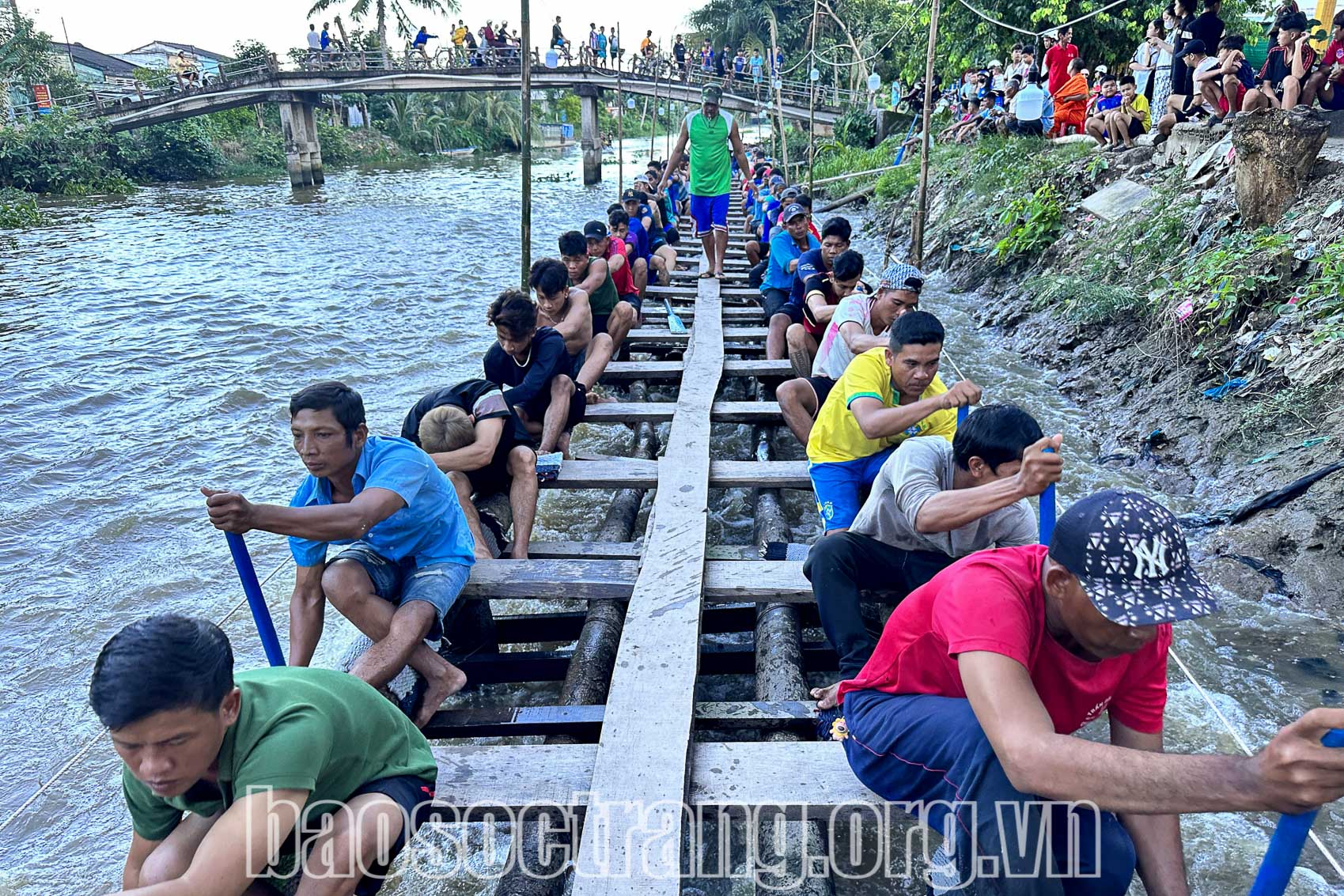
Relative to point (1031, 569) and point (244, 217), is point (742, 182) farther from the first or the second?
point (1031, 569)

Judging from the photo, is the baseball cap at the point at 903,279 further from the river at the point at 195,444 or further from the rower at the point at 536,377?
the rower at the point at 536,377

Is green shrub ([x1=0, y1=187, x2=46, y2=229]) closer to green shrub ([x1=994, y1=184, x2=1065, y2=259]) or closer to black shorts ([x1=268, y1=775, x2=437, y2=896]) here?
green shrub ([x1=994, y1=184, x2=1065, y2=259])

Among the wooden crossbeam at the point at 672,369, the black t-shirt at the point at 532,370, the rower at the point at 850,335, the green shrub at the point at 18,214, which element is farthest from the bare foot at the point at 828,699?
the green shrub at the point at 18,214

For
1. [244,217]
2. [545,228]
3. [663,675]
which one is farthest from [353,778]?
[244,217]

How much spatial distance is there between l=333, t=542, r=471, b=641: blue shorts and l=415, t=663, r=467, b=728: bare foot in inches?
6.3

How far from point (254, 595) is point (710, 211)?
23.1 feet

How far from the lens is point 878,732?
194 cm

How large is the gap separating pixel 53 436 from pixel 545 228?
38.6 ft

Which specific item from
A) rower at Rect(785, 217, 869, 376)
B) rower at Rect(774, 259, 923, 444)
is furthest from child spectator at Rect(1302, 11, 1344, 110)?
rower at Rect(774, 259, 923, 444)

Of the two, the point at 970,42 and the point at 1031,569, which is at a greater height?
the point at 970,42

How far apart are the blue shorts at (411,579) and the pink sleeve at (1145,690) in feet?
6.35

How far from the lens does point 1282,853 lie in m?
1.37

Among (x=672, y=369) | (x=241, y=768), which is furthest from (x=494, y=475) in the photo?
(x=672, y=369)

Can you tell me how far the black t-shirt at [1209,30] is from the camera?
7.95 m
